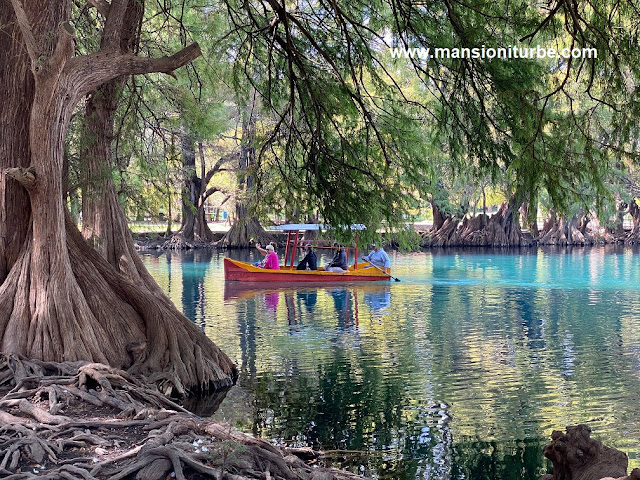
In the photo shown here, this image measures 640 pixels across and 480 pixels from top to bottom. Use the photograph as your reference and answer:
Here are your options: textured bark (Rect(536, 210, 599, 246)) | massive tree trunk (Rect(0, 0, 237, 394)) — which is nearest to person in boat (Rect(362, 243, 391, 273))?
massive tree trunk (Rect(0, 0, 237, 394))

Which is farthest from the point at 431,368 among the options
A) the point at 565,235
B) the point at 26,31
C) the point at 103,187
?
the point at 565,235

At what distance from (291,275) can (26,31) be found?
57.4ft

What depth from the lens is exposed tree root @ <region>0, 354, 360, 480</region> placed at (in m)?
5.80

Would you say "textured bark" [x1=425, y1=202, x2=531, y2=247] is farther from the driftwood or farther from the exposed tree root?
the driftwood

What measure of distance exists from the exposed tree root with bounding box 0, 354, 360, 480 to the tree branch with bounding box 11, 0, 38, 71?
123 inches

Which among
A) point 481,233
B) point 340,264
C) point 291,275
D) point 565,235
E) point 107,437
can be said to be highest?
point 481,233

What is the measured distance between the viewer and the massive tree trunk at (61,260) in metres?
8.81

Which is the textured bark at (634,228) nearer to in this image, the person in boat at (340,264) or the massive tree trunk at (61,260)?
the person in boat at (340,264)

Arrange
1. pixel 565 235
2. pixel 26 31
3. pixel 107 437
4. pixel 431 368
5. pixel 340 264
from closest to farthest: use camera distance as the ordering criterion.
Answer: pixel 107 437
pixel 26 31
pixel 431 368
pixel 340 264
pixel 565 235

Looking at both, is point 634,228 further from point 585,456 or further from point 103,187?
point 585,456

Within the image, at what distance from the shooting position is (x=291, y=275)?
1011 inches

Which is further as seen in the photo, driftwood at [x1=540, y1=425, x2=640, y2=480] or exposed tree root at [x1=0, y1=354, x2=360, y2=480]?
exposed tree root at [x1=0, y1=354, x2=360, y2=480]

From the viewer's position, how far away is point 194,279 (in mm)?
26766

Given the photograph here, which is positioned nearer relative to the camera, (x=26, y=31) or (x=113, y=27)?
(x=26, y=31)
